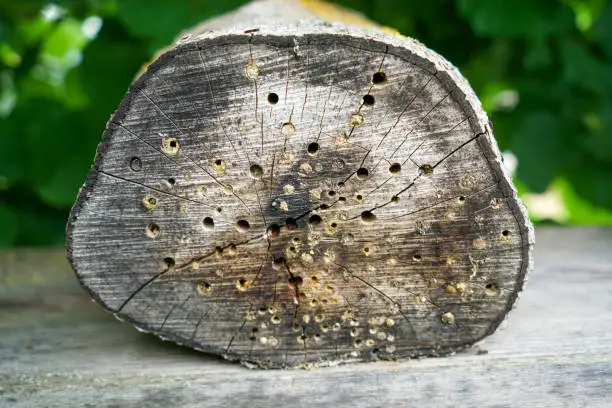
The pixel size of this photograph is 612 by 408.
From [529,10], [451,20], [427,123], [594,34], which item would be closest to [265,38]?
[427,123]

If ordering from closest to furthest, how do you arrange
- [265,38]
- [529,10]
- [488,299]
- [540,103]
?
[265,38], [488,299], [529,10], [540,103]

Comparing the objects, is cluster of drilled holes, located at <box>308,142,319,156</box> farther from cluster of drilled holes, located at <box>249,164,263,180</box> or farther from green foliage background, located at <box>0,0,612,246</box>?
green foliage background, located at <box>0,0,612,246</box>

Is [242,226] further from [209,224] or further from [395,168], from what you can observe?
[395,168]

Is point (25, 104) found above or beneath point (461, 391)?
above

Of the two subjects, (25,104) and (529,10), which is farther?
(25,104)

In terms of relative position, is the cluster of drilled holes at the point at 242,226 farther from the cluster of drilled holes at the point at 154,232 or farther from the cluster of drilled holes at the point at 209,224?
the cluster of drilled holes at the point at 154,232

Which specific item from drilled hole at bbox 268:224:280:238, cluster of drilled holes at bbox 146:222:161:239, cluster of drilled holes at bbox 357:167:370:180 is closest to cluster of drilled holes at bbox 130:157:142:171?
cluster of drilled holes at bbox 146:222:161:239

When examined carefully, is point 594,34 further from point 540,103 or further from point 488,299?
point 488,299

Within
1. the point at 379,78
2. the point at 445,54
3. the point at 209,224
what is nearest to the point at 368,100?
the point at 379,78
